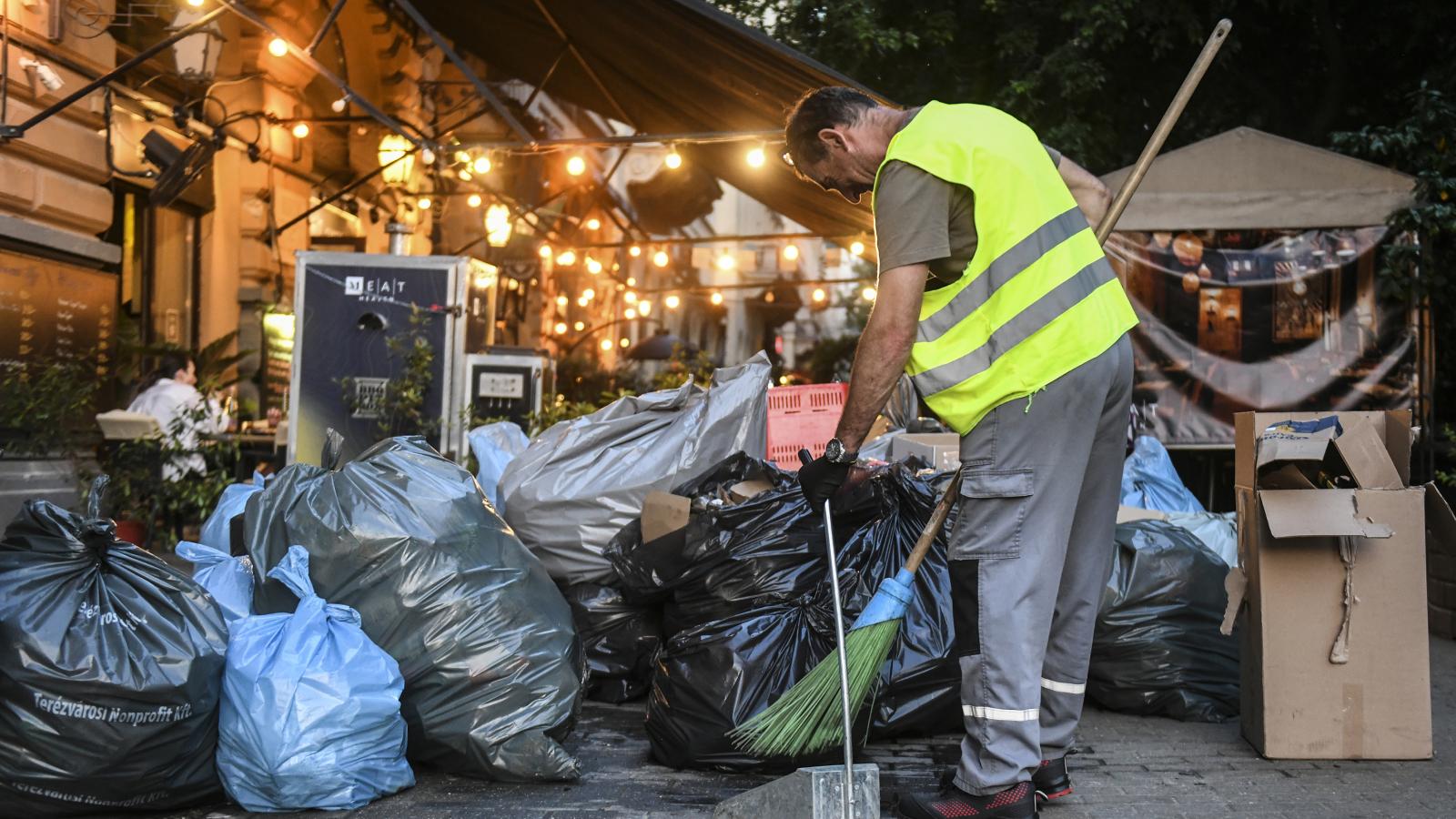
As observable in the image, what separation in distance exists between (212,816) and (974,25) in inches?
319

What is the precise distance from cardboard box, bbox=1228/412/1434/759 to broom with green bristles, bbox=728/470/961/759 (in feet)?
3.49

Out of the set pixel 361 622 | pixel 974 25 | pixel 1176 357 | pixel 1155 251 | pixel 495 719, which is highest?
pixel 974 25

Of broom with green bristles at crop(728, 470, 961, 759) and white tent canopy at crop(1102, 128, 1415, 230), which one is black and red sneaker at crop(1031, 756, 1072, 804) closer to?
broom with green bristles at crop(728, 470, 961, 759)

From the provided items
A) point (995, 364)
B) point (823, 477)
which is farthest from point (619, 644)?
point (995, 364)

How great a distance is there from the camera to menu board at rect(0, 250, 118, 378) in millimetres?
6125

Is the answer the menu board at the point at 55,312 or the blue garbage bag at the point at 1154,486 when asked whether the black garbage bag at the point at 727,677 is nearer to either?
the blue garbage bag at the point at 1154,486

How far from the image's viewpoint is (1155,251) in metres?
6.30

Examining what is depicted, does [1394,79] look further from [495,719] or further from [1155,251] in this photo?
[495,719]

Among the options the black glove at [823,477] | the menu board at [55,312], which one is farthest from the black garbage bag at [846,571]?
the menu board at [55,312]

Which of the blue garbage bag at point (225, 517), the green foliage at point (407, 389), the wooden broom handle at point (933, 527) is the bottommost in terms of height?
the blue garbage bag at point (225, 517)

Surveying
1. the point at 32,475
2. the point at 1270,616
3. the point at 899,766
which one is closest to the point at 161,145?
the point at 32,475

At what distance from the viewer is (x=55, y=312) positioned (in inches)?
257

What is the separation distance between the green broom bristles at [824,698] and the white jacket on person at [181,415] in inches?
168

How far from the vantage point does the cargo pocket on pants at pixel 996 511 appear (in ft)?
8.04
